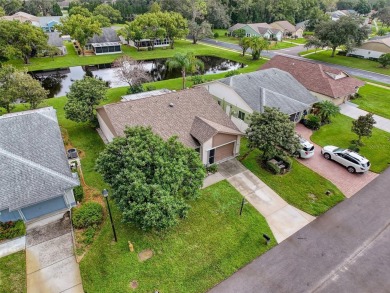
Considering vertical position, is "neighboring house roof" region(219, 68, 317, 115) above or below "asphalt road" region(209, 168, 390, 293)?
above

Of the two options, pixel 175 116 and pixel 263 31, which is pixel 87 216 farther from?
pixel 263 31

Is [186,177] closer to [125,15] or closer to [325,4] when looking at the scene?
[125,15]

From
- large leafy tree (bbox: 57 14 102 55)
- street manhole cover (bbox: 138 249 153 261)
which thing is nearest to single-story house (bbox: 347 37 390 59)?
large leafy tree (bbox: 57 14 102 55)

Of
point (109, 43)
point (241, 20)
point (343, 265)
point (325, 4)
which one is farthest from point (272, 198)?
point (325, 4)

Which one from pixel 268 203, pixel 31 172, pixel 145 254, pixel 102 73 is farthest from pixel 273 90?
pixel 102 73

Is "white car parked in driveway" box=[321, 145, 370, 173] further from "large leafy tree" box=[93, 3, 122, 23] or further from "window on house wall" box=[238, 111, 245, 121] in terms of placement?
"large leafy tree" box=[93, 3, 122, 23]

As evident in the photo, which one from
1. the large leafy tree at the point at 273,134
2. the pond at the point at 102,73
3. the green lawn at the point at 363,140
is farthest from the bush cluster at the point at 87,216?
the pond at the point at 102,73
